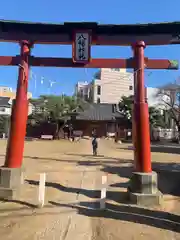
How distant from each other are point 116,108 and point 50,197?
140 ft

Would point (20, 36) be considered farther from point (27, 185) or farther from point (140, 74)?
point (27, 185)

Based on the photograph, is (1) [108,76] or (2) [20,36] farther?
(1) [108,76]

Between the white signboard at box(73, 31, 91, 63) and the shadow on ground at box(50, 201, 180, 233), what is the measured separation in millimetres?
4486

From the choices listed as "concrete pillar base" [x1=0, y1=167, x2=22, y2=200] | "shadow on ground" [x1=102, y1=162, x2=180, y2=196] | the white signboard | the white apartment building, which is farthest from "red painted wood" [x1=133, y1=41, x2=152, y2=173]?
the white apartment building

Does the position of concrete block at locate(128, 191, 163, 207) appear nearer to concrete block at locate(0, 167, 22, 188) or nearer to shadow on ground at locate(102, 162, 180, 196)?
shadow on ground at locate(102, 162, 180, 196)

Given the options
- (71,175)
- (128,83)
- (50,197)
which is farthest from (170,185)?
(128,83)

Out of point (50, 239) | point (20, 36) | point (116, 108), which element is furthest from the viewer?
point (116, 108)

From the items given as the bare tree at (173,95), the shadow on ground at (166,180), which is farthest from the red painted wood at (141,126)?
the bare tree at (173,95)

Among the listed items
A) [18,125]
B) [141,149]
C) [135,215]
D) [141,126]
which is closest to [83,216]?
[135,215]

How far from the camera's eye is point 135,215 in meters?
6.69

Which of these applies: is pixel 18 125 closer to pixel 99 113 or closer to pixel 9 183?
pixel 9 183

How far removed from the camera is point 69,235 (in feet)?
17.6

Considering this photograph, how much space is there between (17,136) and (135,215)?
4.14 metres

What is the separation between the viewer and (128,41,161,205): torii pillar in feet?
24.8
